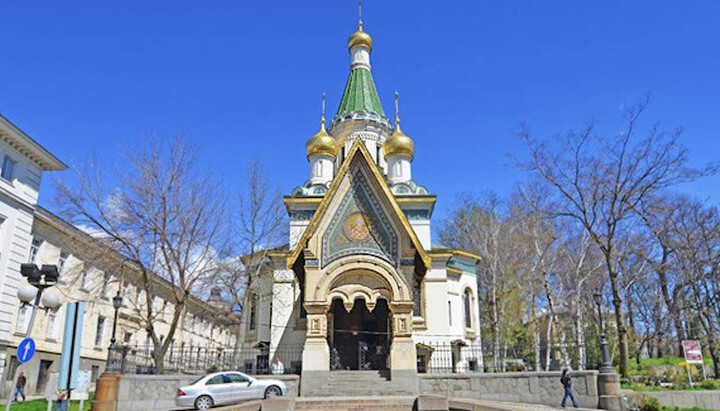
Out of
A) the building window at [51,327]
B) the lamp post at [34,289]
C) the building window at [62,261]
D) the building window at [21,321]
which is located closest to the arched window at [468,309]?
the building window at [51,327]

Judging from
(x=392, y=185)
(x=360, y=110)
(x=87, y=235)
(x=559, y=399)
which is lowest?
(x=559, y=399)

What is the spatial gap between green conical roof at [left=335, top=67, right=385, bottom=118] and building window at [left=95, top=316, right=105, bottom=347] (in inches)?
776

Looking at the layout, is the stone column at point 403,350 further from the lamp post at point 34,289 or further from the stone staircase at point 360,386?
the lamp post at point 34,289

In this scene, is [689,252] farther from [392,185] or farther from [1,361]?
[1,361]

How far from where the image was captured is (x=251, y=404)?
13.9m

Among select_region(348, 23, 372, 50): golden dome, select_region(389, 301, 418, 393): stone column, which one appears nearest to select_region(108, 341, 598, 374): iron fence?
select_region(389, 301, 418, 393): stone column

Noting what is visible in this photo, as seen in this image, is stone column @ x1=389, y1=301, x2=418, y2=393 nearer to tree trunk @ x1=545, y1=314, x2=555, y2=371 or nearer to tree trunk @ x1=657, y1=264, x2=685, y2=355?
tree trunk @ x1=545, y1=314, x2=555, y2=371

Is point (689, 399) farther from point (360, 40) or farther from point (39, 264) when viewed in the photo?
point (360, 40)

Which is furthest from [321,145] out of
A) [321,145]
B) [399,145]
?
[399,145]

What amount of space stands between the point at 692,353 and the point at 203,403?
17.0 meters

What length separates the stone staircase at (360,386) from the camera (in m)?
17.2

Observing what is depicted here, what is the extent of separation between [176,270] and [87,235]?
3517 millimetres

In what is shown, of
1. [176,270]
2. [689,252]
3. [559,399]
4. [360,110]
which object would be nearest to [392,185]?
[360,110]

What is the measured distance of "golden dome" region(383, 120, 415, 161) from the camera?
99.9 ft
